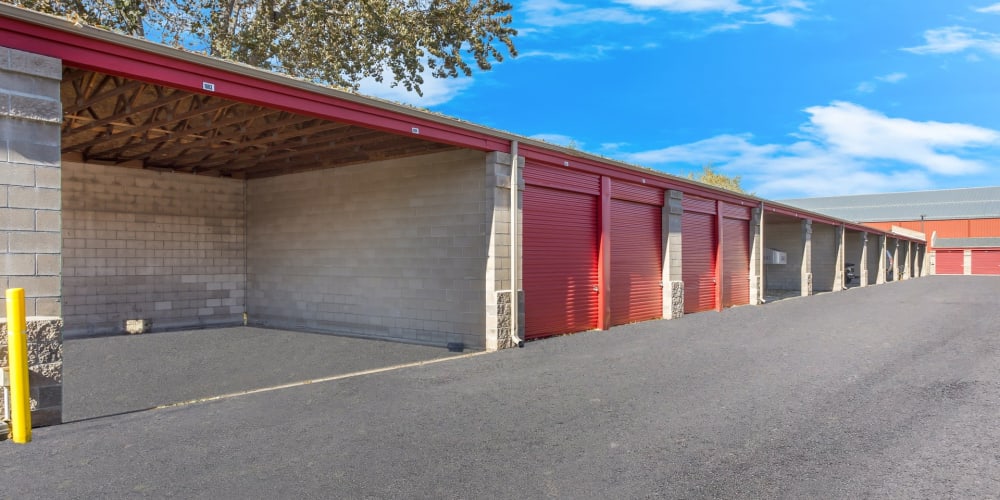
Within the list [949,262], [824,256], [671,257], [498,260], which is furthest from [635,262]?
[949,262]

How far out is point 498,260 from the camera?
10492 millimetres

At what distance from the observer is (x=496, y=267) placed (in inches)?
411

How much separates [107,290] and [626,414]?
1258cm

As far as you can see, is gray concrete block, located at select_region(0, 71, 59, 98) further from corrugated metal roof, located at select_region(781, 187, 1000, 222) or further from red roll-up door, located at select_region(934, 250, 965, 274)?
corrugated metal roof, located at select_region(781, 187, 1000, 222)

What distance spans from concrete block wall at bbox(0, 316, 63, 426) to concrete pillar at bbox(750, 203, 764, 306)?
1949 centimetres

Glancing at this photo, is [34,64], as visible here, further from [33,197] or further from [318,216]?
[318,216]

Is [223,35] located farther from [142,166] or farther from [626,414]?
[626,414]

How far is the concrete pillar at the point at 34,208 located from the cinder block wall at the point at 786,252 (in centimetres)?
2777

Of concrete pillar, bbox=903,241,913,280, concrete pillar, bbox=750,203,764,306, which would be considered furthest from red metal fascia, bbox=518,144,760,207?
concrete pillar, bbox=903,241,913,280

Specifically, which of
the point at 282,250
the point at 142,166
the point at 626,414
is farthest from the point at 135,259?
the point at 626,414

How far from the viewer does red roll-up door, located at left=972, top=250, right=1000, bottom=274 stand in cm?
5119

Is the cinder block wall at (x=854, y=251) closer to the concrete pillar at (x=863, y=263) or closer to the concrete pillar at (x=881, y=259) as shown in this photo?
the concrete pillar at (x=863, y=263)

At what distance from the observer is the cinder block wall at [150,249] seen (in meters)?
12.9

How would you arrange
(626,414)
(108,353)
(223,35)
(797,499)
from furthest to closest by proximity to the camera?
(223,35), (108,353), (626,414), (797,499)
